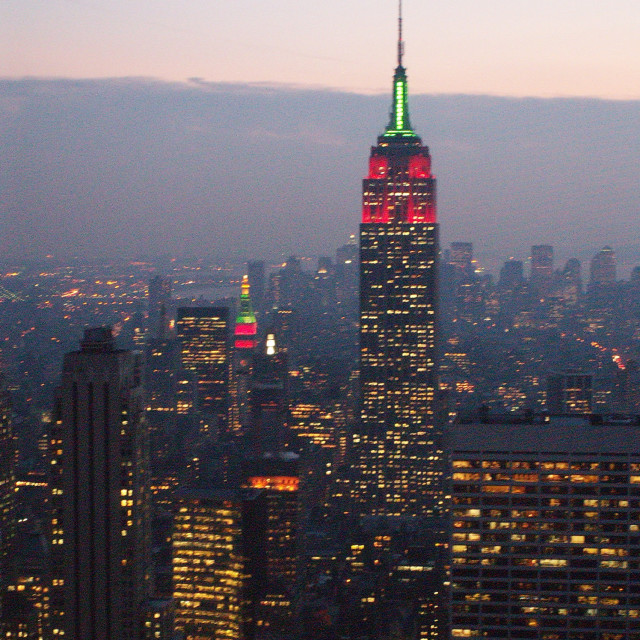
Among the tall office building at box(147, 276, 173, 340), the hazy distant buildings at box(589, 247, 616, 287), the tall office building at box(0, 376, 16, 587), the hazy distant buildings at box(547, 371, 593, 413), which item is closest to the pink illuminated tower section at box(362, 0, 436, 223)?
the hazy distant buildings at box(589, 247, 616, 287)

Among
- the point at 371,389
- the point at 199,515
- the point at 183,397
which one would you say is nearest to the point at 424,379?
the point at 371,389

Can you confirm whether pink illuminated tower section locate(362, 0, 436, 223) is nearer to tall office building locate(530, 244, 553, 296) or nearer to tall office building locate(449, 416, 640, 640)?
tall office building locate(530, 244, 553, 296)

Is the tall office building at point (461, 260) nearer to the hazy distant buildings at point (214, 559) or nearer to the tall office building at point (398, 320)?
the tall office building at point (398, 320)

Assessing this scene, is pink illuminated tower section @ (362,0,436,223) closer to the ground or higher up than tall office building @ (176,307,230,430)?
higher up

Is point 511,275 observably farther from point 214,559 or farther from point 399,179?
point 214,559

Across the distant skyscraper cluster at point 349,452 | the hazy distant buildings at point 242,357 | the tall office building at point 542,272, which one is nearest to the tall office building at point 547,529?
the distant skyscraper cluster at point 349,452
